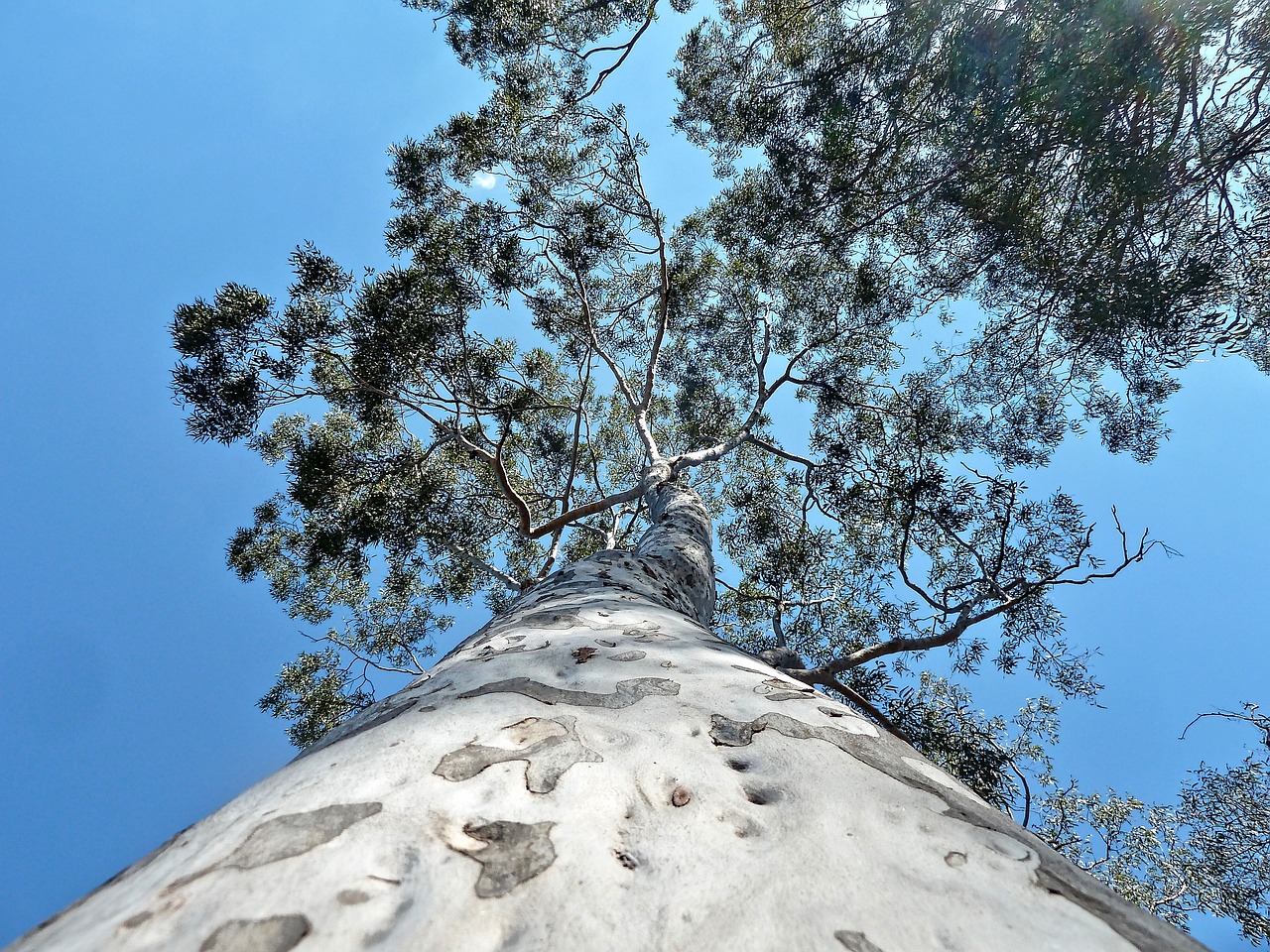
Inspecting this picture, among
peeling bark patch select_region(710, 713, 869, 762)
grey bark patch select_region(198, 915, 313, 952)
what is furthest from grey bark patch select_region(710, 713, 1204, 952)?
grey bark patch select_region(198, 915, 313, 952)

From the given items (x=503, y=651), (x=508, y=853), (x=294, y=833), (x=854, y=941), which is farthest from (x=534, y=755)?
(x=503, y=651)

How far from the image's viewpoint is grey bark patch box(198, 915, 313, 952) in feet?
1.72

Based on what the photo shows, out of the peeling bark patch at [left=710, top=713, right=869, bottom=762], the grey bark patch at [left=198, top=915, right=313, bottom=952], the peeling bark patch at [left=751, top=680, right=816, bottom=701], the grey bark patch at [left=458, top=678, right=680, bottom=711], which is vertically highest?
the peeling bark patch at [left=751, top=680, right=816, bottom=701]

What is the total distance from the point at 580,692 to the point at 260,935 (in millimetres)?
685

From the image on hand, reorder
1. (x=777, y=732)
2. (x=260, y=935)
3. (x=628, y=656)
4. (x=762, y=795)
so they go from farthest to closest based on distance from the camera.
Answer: (x=628, y=656) < (x=777, y=732) < (x=762, y=795) < (x=260, y=935)

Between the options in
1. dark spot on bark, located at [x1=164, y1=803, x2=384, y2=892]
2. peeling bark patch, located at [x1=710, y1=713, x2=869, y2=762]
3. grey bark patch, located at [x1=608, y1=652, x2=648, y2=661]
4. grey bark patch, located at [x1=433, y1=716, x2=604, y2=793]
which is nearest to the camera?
dark spot on bark, located at [x1=164, y1=803, x2=384, y2=892]

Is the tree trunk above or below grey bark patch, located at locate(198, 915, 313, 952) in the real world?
above

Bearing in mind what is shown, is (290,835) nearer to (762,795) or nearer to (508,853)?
(508,853)

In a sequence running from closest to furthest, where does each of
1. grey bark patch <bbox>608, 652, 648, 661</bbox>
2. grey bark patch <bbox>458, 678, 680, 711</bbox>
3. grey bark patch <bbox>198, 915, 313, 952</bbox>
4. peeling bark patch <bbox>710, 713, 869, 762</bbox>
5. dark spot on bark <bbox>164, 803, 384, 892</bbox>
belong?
grey bark patch <bbox>198, 915, 313, 952</bbox>
dark spot on bark <bbox>164, 803, 384, 892</bbox>
peeling bark patch <bbox>710, 713, 869, 762</bbox>
grey bark patch <bbox>458, 678, 680, 711</bbox>
grey bark patch <bbox>608, 652, 648, 661</bbox>

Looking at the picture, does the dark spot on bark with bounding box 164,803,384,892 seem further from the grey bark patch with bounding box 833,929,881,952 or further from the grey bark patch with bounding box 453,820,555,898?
the grey bark patch with bounding box 833,929,881,952

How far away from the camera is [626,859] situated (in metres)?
0.72

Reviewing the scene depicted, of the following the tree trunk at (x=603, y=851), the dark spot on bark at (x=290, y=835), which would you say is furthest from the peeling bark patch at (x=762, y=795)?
the dark spot on bark at (x=290, y=835)

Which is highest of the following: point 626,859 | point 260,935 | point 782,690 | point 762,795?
point 782,690

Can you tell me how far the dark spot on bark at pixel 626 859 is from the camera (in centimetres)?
71
